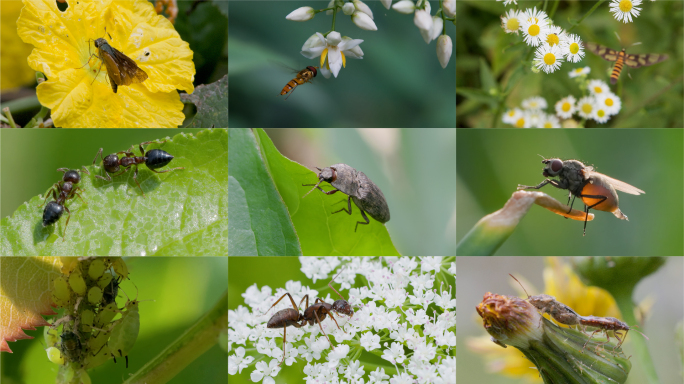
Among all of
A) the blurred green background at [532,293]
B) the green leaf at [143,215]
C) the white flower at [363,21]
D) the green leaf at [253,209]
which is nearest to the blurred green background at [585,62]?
the white flower at [363,21]

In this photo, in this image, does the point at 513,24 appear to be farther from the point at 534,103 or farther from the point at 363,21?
the point at 363,21

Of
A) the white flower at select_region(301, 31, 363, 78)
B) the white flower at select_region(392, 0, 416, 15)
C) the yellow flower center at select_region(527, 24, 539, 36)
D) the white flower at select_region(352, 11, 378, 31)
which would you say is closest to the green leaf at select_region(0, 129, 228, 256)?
the white flower at select_region(301, 31, 363, 78)

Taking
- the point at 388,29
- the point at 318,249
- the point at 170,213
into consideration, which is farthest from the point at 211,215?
the point at 388,29

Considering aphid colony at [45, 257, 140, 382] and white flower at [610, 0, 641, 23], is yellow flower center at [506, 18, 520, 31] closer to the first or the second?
white flower at [610, 0, 641, 23]

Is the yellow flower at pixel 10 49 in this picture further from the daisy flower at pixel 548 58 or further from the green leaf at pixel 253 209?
the daisy flower at pixel 548 58

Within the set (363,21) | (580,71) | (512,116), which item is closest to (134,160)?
(363,21)

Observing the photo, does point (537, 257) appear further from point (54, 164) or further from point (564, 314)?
point (54, 164)
